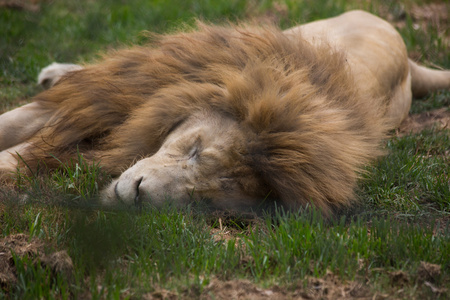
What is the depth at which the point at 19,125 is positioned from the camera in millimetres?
3188

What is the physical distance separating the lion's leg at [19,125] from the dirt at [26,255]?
3.42 ft

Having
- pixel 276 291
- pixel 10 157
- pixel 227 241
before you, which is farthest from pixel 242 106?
pixel 10 157

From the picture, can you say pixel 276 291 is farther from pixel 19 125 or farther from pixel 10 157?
pixel 19 125

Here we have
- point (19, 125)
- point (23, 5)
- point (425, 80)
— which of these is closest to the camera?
point (19, 125)

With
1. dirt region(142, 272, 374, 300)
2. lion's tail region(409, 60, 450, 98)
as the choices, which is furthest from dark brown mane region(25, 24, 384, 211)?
lion's tail region(409, 60, 450, 98)

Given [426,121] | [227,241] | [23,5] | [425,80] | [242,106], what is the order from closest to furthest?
1. [227,241]
2. [242,106]
3. [426,121]
4. [23,5]
5. [425,80]

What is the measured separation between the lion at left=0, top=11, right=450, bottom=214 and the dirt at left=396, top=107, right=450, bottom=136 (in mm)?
545

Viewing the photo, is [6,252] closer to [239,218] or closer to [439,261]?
[239,218]

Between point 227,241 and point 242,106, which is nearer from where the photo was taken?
point 227,241

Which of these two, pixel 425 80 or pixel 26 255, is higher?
pixel 26 255

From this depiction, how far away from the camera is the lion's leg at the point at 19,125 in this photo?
316 cm

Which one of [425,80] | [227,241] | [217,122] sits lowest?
[425,80]

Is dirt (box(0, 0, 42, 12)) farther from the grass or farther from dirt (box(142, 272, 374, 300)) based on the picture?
dirt (box(142, 272, 374, 300))

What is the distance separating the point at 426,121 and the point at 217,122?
7.31 feet
